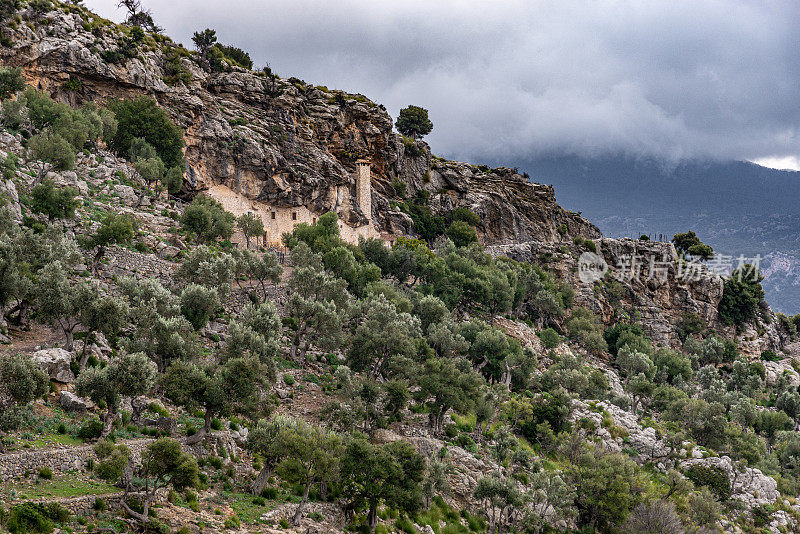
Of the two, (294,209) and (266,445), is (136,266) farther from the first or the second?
(294,209)

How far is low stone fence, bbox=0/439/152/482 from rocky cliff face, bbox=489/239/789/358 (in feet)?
315

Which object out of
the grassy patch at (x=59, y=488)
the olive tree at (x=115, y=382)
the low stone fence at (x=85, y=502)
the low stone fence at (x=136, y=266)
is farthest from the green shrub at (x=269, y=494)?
the low stone fence at (x=136, y=266)

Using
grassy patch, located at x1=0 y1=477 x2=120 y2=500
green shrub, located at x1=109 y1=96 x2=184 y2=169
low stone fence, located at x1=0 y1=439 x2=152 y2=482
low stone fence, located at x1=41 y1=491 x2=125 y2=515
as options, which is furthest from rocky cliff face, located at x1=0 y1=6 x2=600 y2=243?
low stone fence, located at x1=41 y1=491 x2=125 y2=515

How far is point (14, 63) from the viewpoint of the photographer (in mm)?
76438

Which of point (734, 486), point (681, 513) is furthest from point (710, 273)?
point (681, 513)

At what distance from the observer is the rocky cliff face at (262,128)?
8062cm

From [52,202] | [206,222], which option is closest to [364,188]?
[206,222]

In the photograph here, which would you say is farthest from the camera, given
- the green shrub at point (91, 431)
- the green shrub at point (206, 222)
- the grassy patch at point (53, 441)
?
the green shrub at point (206, 222)

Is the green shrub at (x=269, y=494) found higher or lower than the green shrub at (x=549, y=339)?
lower

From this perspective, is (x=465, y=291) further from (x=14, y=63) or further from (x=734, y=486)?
(x=14, y=63)

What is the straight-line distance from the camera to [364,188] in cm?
10981

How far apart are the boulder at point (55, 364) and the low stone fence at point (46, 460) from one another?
7123mm

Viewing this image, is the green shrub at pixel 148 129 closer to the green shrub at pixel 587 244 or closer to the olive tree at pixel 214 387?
the olive tree at pixel 214 387

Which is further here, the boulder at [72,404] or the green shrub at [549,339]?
the green shrub at [549,339]
